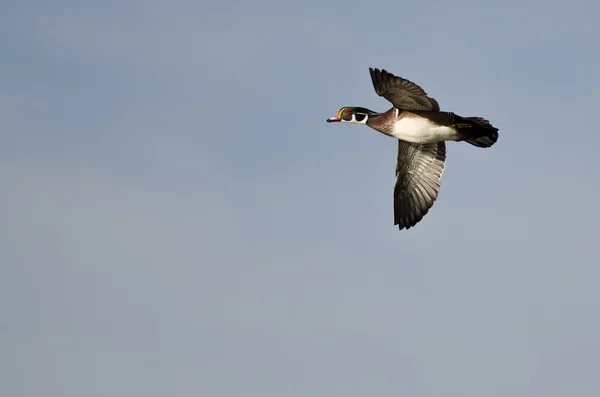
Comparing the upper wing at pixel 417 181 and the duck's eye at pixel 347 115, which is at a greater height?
the duck's eye at pixel 347 115

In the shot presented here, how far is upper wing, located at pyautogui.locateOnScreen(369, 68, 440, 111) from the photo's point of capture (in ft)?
81.8

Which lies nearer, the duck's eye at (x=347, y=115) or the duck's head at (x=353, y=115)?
the duck's head at (x=353, y=115)

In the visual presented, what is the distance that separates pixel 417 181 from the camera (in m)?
29.7

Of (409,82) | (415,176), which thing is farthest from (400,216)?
(409,82)

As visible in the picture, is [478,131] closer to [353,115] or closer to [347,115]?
[353,115]

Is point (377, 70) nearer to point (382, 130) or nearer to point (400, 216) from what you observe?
point (382, 130)

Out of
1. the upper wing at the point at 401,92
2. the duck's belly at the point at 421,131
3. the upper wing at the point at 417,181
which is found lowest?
the upper wing at the point at 417,181

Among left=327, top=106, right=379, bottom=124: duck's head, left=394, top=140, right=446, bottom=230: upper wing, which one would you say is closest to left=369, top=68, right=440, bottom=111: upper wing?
left=327, top=106, right=379, bottom=124: duck's head

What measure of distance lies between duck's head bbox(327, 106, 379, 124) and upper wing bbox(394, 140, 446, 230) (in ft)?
6.90

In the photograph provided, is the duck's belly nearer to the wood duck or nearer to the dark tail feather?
the wood duck

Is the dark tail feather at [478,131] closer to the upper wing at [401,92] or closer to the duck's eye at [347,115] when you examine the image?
the upper wing at [401,92]

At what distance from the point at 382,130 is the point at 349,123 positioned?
5.22ft

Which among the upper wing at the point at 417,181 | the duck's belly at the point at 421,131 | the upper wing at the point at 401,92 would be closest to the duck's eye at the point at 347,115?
the duck's belly at the point at 421,131

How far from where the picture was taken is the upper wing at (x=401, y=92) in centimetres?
2494
